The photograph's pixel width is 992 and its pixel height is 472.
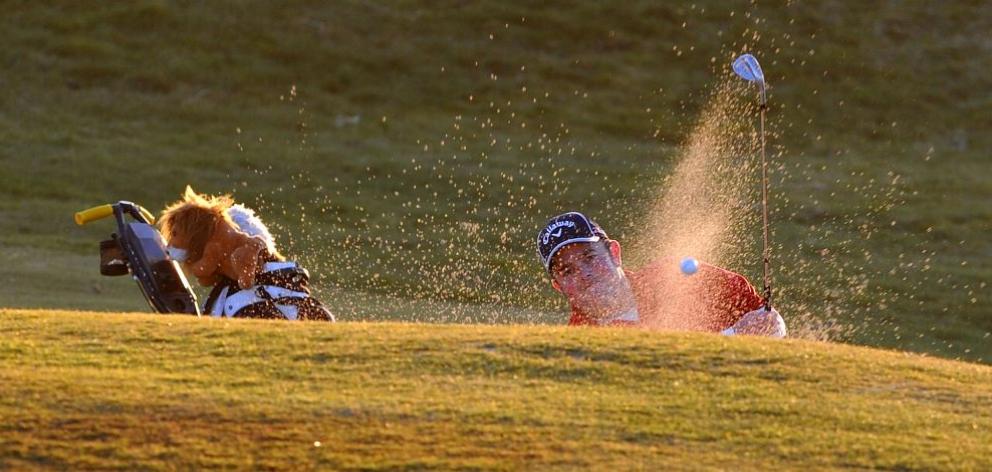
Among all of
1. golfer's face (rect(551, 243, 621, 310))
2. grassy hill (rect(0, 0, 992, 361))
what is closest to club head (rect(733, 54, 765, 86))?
golfer's face (rect(551, 243, 621, 310))

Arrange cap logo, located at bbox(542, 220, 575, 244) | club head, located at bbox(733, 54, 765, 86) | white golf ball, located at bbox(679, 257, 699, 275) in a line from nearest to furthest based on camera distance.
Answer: white golf ball, located at bbox(679, 257, 699, 275) < cap logo, located at bbox(542, 220, 575, 244) < club head, located at bbox(733, 54, 765, 86)

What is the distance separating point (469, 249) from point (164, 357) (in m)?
12.1

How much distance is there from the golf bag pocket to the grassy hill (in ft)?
14.7

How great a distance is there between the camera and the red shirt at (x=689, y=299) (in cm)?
830

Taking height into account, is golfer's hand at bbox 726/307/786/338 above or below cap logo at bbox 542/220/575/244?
below

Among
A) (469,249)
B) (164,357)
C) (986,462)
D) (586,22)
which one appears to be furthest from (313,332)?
(586,22)

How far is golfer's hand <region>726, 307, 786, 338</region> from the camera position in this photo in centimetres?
820

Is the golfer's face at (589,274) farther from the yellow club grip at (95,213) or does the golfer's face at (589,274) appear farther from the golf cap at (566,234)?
the yellow club grip at (95,213)

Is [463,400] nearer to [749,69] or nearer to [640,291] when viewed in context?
[640,291]

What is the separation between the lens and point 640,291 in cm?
842

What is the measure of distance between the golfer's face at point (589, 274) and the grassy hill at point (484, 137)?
472cm

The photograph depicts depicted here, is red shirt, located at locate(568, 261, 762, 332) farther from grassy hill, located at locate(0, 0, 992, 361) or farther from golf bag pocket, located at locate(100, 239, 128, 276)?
grassy hill, located at locate(0, 0, 992, 361)

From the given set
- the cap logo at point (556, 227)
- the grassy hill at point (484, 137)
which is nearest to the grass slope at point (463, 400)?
the cap logo at point (556, 227)

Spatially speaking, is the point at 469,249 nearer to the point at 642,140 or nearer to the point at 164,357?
the point at 642,140
